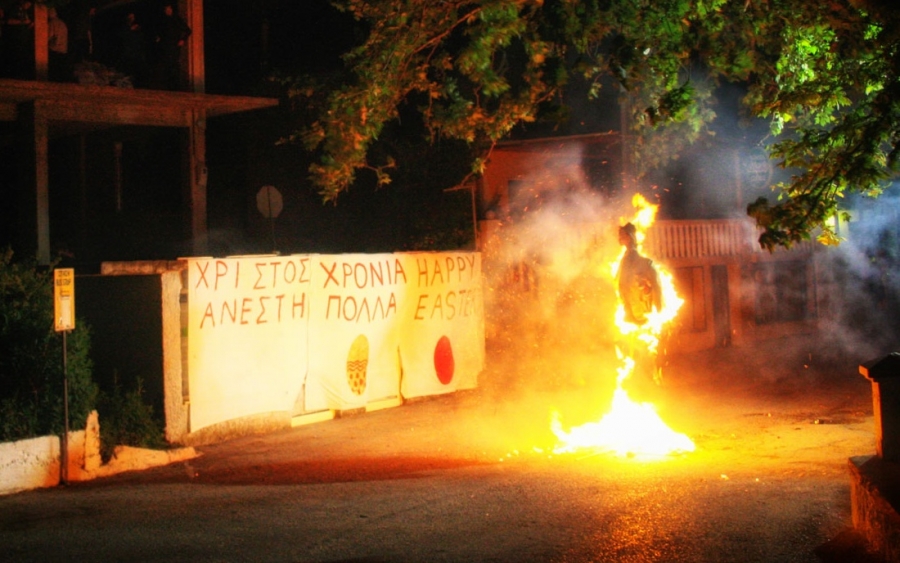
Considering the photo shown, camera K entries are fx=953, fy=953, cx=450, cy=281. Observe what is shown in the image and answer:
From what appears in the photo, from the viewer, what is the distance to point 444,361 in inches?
580

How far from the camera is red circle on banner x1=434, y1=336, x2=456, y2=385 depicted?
14.6 m

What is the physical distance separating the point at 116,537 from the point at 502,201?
1360cm

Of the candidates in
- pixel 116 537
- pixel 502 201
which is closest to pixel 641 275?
pixel 116 537

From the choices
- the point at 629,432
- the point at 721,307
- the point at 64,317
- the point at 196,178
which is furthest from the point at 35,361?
the point at 721,307

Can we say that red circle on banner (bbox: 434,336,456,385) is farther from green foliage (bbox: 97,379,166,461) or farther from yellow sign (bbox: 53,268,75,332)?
yellow sign (bbox: 53,268,75,332)

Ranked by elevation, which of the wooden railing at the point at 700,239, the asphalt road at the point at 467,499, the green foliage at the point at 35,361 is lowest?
the asphalt road at the point at 467,499

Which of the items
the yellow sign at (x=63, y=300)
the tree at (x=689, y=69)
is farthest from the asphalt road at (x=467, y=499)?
the tree at (x=689, y=69)

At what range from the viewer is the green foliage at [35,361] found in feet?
30.6

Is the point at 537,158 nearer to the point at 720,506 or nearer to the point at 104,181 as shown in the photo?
the point at 104,181

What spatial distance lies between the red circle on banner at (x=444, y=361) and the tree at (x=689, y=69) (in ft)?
9.45

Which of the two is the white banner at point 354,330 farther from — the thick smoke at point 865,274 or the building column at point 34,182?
the thick smoke at point 865,274

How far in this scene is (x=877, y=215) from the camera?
1073 inches

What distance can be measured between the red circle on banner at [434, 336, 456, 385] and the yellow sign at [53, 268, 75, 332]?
6.42 meters

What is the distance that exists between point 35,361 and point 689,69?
27.1ft
